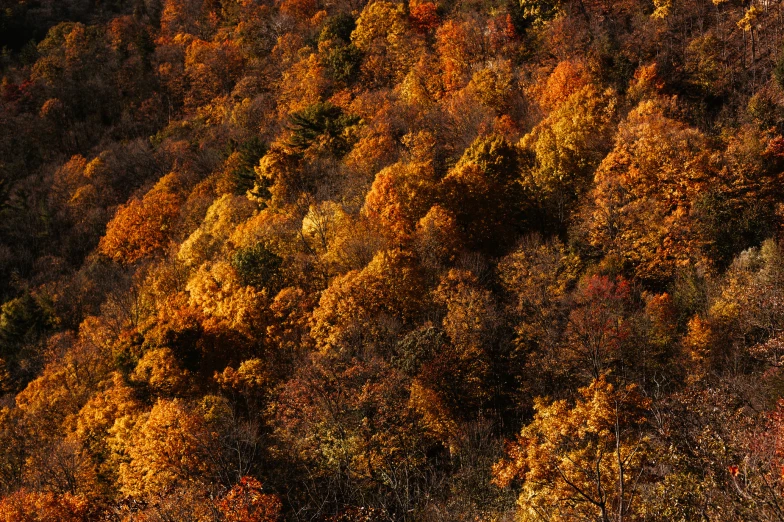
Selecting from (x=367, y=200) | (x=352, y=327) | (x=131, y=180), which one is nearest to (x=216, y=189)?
(x=131, y=180)

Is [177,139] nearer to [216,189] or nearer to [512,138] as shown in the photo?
[216,189]

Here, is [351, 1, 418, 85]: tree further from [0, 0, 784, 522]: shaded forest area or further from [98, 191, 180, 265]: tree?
[98, 191, 180, 265]: tree

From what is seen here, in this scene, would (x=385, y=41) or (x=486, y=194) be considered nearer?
(x=486, y=194)

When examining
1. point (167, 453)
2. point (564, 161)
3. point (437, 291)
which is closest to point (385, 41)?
point (564, 161)

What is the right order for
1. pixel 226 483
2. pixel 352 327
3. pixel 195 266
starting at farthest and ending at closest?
1. pixel 195 266
2. pixel 352 327
3. pixel 226 483

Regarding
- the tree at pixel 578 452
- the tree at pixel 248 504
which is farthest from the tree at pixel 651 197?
the tree at pixel 248 504

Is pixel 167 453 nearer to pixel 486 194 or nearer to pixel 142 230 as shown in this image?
pixel 486 194
